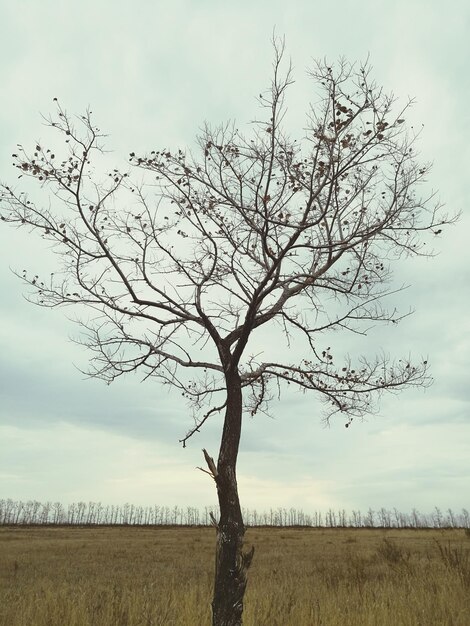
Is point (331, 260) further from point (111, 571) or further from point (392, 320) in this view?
point (111, 571)

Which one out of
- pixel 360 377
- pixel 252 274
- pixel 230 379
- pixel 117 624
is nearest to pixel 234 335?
pixel 230 379

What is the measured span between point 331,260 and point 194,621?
4734 millimetres

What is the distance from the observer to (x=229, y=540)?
16.3ft

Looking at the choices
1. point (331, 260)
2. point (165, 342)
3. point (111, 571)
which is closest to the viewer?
point (331, 260)

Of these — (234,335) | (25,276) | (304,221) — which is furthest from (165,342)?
(304,221)

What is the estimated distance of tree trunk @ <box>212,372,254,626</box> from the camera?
4730mm

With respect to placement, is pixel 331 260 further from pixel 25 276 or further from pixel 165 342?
pixel 25 276

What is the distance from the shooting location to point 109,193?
7.04m

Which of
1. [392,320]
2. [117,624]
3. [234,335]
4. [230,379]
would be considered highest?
[392,320]

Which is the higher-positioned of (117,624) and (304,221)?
(304,221)

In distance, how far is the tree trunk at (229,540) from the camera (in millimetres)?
4730

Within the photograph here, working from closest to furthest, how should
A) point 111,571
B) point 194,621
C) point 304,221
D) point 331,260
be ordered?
point 304,221, point 194,621, point 331,260, point 111,571

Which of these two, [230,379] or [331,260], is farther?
[331,260]

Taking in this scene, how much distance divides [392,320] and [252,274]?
7.00 ft
